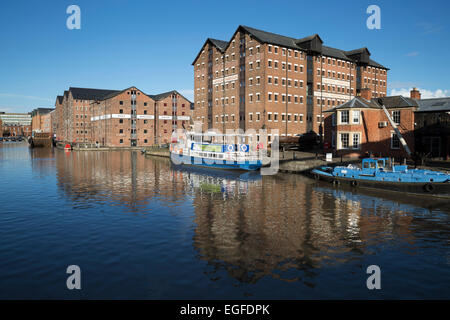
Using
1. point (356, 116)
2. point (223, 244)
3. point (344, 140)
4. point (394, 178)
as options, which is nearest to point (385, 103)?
point (356, 116)

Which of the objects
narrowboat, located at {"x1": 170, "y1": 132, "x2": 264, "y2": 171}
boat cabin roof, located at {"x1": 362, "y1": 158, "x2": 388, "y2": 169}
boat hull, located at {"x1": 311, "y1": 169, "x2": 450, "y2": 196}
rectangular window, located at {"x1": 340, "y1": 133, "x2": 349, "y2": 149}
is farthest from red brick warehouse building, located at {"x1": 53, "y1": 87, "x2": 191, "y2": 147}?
boat cabin roof, located at {"x1": 362, "y1": 158, "x2": 388, "y2": 169}

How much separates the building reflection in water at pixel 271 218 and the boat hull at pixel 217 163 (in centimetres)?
715

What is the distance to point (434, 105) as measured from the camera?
4547 cm

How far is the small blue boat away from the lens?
29062 millimetres

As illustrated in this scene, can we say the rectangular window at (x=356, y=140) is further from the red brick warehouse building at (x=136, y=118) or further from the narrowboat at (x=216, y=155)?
the red brick warehouse building at (x=136, y=118)

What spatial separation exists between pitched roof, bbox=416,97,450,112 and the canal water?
21022mm

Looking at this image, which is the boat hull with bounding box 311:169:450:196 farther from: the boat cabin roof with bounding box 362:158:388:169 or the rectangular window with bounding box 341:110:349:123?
the rectangular window with bounding box 341:110:349:123

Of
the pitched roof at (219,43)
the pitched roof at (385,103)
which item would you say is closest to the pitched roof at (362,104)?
the pitched roof at (385,103)

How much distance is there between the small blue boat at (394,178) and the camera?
29062mm

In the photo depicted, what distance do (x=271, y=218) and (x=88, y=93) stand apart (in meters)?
137

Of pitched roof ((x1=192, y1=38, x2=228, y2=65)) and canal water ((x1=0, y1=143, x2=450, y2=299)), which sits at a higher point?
pitched roof ((x1=192, y1=38, x2=228, y2=65))
